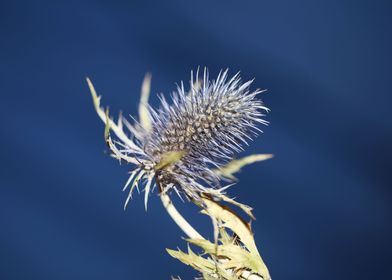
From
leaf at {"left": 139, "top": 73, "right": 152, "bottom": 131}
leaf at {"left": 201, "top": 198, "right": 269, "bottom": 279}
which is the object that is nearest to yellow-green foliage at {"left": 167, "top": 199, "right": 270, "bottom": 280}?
leaf at {"left": 201, "top": 198, "right": 269, "bottom": 279}

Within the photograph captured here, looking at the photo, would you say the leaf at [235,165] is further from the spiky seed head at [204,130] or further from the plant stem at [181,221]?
the plant stem at [181,221]

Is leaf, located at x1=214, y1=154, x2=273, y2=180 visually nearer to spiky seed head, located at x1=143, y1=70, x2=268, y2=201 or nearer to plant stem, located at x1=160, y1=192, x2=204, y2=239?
spiky seed head, located at x1=143, y1=70, x2=268, y2=201

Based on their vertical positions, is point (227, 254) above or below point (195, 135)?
below

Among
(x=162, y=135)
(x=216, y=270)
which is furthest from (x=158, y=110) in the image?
(x=216, y=270)

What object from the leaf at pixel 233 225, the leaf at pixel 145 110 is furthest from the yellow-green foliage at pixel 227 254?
the leaf at pixel 145 110

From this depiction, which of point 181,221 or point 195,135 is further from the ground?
point 195,135

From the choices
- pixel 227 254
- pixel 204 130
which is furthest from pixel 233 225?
pixel 204 130

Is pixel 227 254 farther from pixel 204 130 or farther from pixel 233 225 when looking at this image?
pixel 204 130

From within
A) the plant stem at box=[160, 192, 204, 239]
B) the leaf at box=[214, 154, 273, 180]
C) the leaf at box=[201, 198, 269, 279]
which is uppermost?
the leaf at box=[214, 154, 273, 180]
